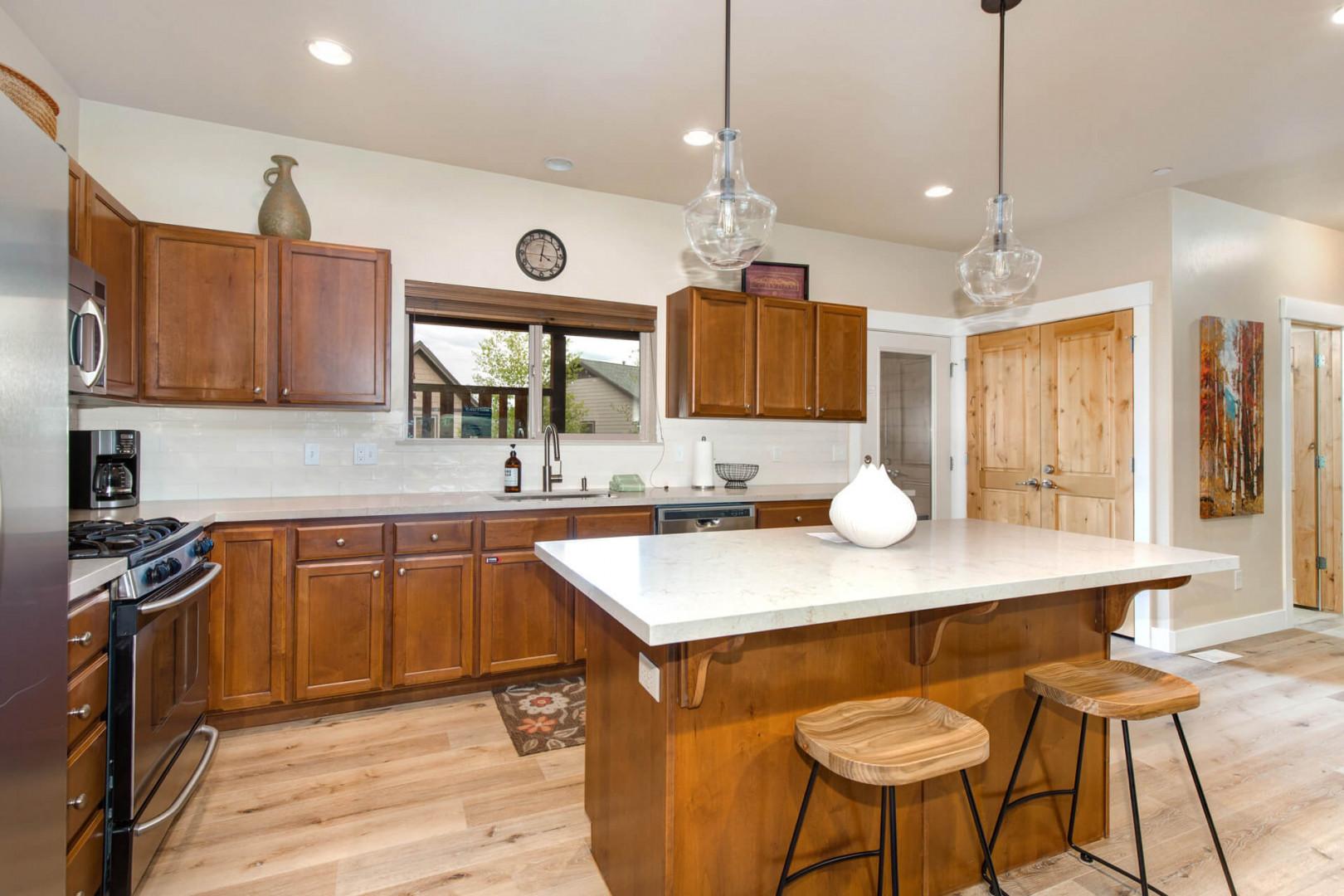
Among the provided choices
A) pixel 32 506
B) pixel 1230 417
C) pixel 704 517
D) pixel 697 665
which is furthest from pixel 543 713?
pixel 1230 417

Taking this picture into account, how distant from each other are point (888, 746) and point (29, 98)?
302cm

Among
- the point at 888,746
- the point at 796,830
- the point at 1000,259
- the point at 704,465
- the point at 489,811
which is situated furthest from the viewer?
the point at 704,465

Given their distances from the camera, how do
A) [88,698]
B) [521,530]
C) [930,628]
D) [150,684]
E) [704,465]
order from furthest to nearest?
[704,465] < [521,530] < [150,684] < [930,628] < [88,698]

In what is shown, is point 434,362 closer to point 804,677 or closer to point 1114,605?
point 804,677

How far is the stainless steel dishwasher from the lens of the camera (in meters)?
3.58

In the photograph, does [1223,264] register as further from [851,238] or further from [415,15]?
[415,15]

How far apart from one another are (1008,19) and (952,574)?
2142mm

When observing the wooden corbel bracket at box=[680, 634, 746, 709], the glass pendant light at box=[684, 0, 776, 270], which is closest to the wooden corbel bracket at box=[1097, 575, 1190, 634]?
the wooden corbel bracket at box=[680, 634, 746, 709]

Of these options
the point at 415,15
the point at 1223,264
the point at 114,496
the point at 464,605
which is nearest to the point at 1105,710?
the point at 464,605

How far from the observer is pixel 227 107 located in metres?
3.08

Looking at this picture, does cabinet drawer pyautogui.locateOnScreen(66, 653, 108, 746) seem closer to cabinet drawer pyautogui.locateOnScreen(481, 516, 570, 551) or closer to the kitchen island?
the kitchen island

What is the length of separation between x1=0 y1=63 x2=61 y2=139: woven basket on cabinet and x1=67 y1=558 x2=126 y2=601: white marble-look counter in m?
1.30

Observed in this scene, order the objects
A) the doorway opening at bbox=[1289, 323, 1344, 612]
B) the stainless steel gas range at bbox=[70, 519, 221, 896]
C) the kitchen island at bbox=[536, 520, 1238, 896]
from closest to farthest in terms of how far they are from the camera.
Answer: the kitchen island at bbox=[536, 520, 1238, 896] → the stainless steel gas range at bbox=[70, 519, 221, 896] → the doorway opening at bbox=[1289, 323, 1344, 612]

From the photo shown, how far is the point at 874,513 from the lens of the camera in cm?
190
